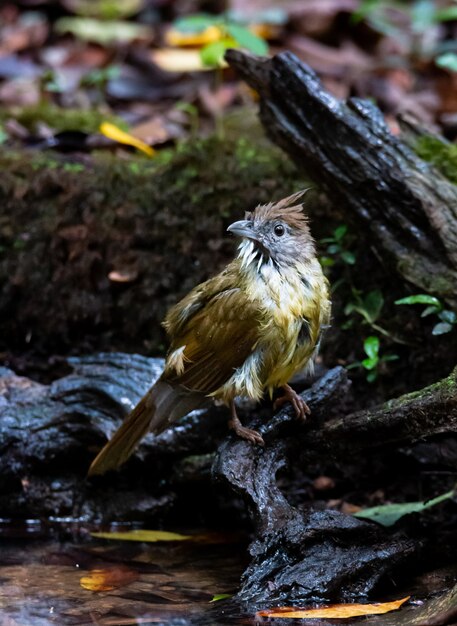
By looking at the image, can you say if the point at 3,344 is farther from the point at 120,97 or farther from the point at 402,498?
the point at 120,97

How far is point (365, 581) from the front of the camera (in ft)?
10.7

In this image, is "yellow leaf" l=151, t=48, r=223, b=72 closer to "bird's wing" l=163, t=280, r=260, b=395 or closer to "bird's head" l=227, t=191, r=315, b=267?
"bird's head" l=227, t=191, r=315, b=267

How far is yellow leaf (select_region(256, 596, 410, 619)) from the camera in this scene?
2986mm

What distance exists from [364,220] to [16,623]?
2.54 meters

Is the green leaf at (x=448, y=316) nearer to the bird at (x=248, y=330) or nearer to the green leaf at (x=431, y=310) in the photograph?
the green leaf at (x=431, y=310)

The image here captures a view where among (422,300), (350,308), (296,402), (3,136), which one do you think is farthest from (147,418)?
(3,136)

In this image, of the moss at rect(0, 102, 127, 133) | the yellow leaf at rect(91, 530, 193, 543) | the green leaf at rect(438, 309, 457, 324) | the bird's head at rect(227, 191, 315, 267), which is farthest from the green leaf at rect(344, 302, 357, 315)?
the moss at rect(0, 102, 127, 133)

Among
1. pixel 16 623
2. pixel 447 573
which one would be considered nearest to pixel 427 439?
pixel 447 573

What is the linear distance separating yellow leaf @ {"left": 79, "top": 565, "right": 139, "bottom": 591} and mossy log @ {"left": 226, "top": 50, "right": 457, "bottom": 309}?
74.8 inches

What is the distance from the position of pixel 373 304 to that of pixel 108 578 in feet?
6.41

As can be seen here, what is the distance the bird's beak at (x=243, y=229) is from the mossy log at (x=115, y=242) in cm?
122

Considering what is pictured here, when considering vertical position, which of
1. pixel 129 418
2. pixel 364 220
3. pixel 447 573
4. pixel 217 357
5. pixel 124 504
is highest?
pixel 364 220

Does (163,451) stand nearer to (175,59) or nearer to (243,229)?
(243,229)

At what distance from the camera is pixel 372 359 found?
434cm
